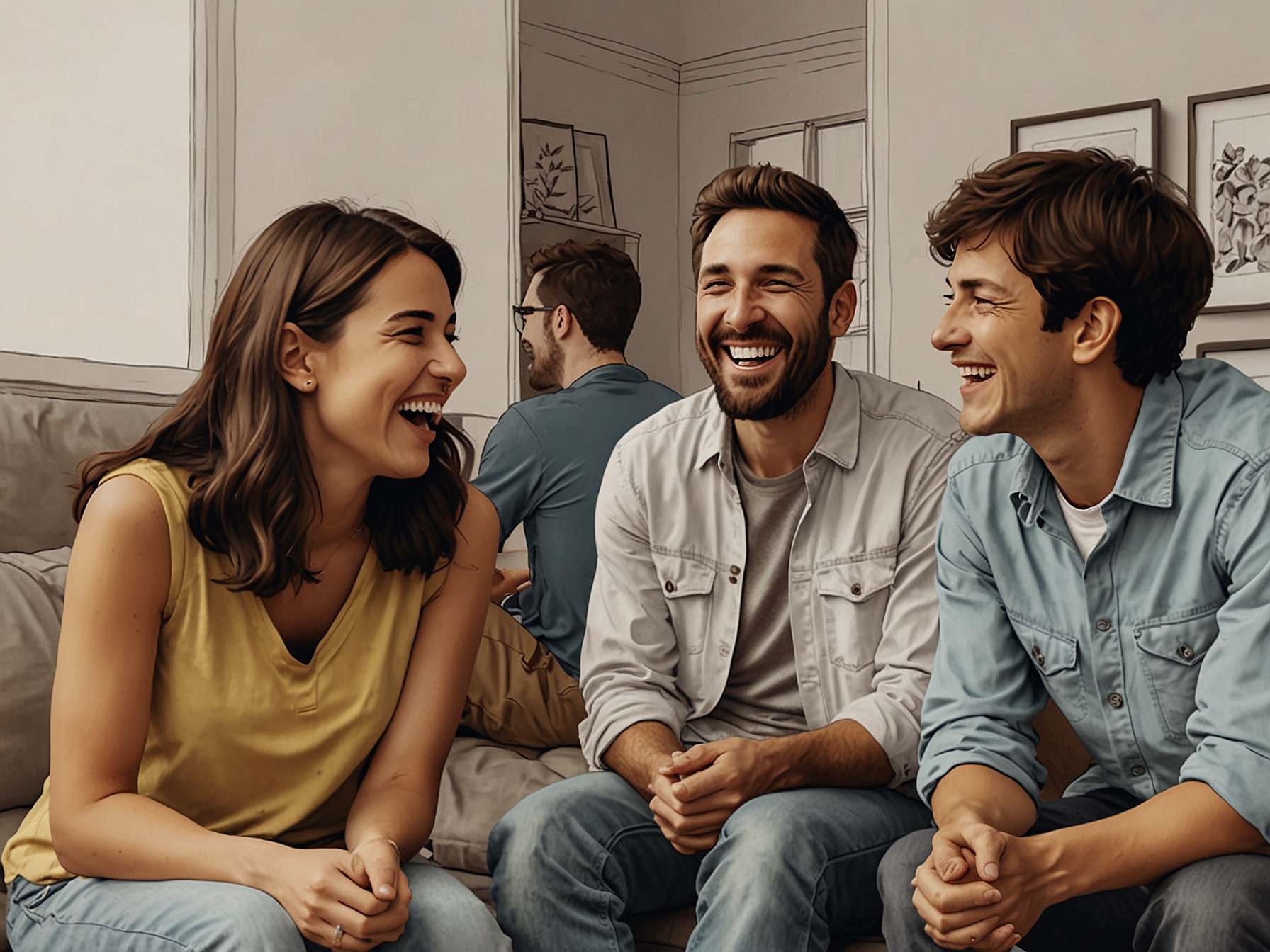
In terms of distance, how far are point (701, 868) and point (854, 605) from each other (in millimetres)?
421

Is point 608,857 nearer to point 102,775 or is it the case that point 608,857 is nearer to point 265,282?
point 102,775

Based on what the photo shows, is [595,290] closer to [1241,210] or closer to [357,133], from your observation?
[357,133]

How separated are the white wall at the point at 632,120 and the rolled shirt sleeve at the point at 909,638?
3.68 meters

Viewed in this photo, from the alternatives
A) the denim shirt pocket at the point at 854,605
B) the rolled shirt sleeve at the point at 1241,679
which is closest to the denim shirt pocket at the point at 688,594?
the denim shirt pocket at the point at 854,605

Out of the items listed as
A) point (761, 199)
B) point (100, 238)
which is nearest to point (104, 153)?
point (100, 238)

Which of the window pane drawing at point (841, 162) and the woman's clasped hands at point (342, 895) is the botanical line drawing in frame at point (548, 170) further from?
the woman's clasped hands at point (342, 895)

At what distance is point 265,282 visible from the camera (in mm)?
1417

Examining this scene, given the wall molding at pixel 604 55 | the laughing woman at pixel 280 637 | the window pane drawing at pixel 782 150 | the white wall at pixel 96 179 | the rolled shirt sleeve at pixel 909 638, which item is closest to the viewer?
the laughing woman at pixel 280 637

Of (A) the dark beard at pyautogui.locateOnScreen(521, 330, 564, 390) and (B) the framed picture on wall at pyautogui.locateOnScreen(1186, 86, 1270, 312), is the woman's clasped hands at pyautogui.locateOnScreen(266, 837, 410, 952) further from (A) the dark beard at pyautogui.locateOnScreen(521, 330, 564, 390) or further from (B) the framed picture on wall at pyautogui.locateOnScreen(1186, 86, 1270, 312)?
(B) the framed picture on wall at pyautogui.locateOnScreen(1186, 86, 1270, 312)

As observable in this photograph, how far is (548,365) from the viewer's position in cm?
289

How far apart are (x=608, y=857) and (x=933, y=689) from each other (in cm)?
45

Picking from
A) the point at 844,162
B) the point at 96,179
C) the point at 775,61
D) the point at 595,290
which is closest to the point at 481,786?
the point at 595,290

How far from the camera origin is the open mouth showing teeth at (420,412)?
147 cm

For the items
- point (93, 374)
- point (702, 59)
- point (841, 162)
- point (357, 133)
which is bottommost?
point (93, 374)
